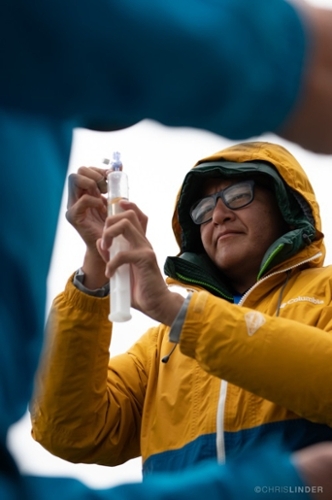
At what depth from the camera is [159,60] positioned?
775 millimetres

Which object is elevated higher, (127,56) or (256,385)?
(127,56)

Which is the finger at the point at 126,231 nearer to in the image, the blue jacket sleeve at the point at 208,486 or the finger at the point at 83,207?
the finger at the point at 83,207

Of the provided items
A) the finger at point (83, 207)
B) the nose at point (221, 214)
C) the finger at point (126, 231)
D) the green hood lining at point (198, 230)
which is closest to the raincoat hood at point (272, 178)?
the green hood lining at point (198, 230)

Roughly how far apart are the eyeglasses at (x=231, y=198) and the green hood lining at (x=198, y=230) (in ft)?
0.18

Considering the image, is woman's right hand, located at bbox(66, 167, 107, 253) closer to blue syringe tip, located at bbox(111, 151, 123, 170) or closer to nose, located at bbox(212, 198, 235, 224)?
blue syringe tip, located at bbox(111, 151, 123, 170)

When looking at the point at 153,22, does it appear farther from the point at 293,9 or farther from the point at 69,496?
the point at 69,496

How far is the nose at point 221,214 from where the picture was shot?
11.1ft

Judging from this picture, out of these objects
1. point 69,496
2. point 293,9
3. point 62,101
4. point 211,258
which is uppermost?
point 293,9

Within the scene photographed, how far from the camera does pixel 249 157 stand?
3496mm

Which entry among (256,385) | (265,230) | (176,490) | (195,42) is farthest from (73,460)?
(195,42)

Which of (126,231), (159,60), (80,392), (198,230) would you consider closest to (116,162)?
(126,231)

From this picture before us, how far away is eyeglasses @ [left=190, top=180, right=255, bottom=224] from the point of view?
3.46 metres

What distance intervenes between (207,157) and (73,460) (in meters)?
1.46

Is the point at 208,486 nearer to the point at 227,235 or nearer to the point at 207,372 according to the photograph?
the point at 207,372
